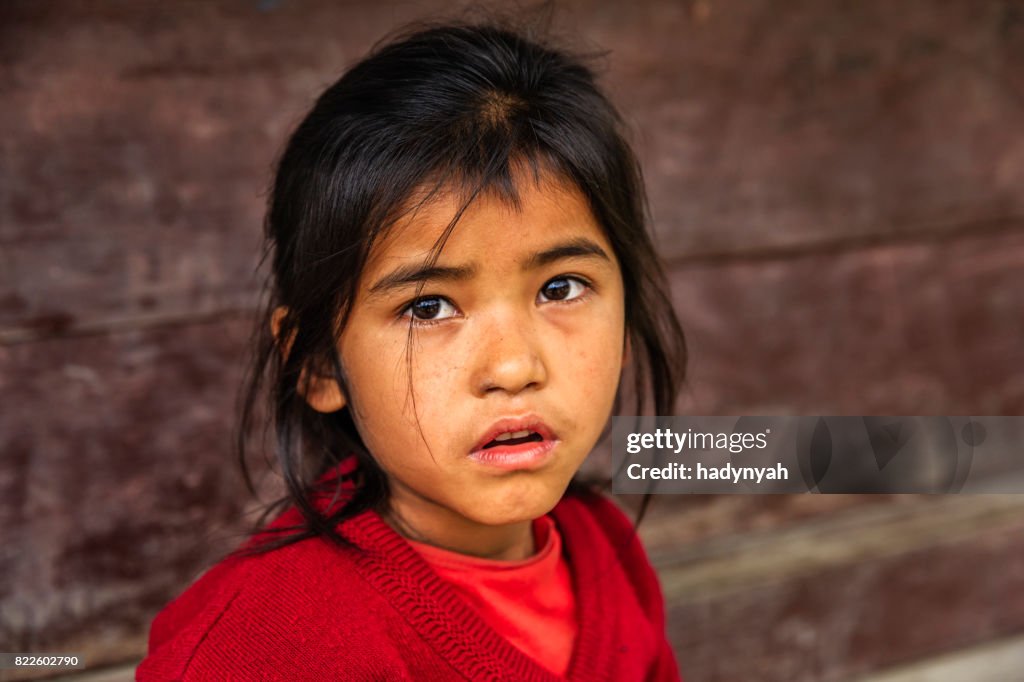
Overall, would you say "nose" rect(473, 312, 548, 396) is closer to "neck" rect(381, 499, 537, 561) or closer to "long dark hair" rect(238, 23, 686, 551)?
"long dark hair" rect(238, 23, 686, 551)

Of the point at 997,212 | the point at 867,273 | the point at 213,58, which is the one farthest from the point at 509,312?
the point at 997,212

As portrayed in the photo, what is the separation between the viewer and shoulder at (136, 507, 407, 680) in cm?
84

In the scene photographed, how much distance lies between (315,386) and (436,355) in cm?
19

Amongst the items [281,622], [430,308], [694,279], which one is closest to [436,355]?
[430,308]

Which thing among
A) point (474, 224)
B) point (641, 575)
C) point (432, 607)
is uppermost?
point (474, 224)

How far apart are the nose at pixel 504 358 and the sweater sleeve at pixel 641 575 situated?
16.4 inches

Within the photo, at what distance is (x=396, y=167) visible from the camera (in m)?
0.87

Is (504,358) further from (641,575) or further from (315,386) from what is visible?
(641,575)

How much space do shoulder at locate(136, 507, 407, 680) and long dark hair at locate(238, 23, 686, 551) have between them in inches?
1.3

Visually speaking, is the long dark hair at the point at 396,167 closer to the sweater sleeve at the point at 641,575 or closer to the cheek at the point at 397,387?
the cheek at the point at 397,387

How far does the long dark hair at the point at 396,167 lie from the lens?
88 centimetres

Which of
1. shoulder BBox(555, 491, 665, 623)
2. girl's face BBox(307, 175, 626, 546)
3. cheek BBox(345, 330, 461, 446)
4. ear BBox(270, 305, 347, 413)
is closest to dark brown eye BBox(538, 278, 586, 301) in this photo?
girl's face BBox(307, 175, 626, 546)

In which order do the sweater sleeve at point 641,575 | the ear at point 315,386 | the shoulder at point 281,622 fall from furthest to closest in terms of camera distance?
the sweater sleeve at point 641,575, the ear at point 315,386, the shoulder at point 281,622

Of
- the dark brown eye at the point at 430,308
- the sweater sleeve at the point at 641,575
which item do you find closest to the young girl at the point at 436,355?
the dark brown eye at the point at 430,308
